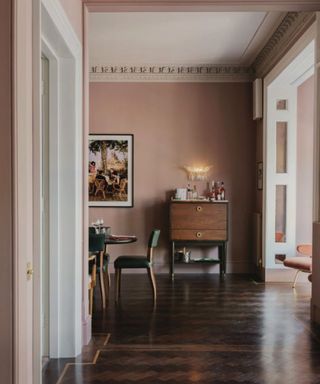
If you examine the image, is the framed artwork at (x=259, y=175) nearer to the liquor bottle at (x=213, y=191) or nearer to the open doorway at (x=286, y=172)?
the open doorway at (x=286, y=172)

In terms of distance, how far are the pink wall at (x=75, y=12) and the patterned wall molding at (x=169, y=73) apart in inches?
147

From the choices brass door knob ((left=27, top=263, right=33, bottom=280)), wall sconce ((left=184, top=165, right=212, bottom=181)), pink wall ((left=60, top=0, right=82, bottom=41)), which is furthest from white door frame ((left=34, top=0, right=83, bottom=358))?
wall sconce ((left=184, top=165, right=212, bottom=181))

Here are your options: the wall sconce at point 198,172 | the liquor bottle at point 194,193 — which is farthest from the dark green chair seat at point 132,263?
the wall sconce at point 198,172

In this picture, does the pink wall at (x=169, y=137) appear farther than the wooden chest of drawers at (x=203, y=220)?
Yes

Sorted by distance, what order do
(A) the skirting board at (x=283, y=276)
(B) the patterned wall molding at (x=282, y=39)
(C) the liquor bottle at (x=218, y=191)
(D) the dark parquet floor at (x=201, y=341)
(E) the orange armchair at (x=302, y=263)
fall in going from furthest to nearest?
(C) the liquor bottle at (x=218, y=191)
(A) the skirting board at (x=283, y=276)
(E) the orange armchair at (x=302, y=263)
(B) the patterned wall molding at (x=282, y=39)
(D) the dark parquet floor at (x=201, y=341)

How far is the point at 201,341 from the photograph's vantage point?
3973 mm

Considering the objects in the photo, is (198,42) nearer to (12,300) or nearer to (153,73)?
(153,73)

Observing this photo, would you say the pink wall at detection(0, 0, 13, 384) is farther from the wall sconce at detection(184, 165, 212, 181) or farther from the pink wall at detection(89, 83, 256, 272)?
the wall sconce at detection(184, 165, 212, 181)

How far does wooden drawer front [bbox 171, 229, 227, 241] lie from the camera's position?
275 inches

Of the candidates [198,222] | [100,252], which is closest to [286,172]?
[198,222]

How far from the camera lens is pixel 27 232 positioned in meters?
2.13

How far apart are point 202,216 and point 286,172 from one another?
4.99 ft

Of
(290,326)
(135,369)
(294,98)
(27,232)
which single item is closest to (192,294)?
(290,326)

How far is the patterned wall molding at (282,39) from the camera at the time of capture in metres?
4.96
